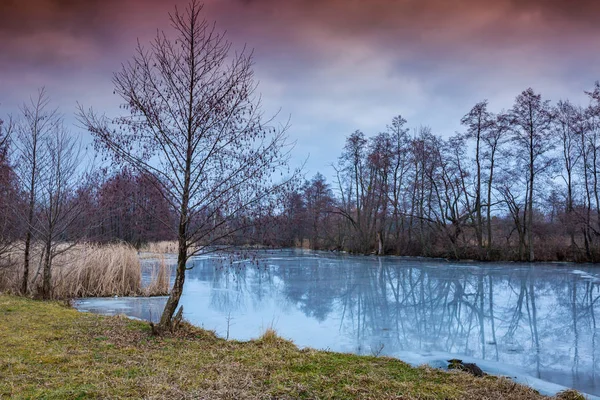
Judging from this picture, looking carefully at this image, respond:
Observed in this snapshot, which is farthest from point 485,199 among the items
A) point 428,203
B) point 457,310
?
point 457,310

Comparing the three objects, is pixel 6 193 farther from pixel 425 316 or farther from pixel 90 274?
pixel 425 316

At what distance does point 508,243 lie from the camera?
2788 centimetres

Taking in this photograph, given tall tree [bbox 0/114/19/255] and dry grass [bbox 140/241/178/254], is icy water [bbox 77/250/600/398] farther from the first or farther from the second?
dry grass [bbox 140/241/178/254]

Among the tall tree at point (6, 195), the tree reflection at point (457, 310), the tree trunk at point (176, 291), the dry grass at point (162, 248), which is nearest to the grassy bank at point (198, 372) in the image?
the tree trunk at point (176, 291)

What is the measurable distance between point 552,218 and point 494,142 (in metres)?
6.30

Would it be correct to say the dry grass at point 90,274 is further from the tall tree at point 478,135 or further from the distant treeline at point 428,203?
the tall tree at point 478,135

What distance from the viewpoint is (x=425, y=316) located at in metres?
8.92

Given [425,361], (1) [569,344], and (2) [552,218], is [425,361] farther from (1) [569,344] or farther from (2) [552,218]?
(2) [552,218]

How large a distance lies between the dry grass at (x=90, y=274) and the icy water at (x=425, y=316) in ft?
2.60

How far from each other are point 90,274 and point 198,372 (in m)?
8.79

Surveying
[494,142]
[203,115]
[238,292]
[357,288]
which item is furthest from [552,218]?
[203,115]

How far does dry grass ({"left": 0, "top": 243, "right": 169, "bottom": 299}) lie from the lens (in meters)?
10.9

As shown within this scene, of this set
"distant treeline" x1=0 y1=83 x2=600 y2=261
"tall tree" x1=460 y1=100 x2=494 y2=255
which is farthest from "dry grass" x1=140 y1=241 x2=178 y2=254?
"tall tree" x1=460 y1=100 x2=494 y2=255

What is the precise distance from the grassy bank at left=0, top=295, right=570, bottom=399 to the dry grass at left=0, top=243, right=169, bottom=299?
5690 mm
